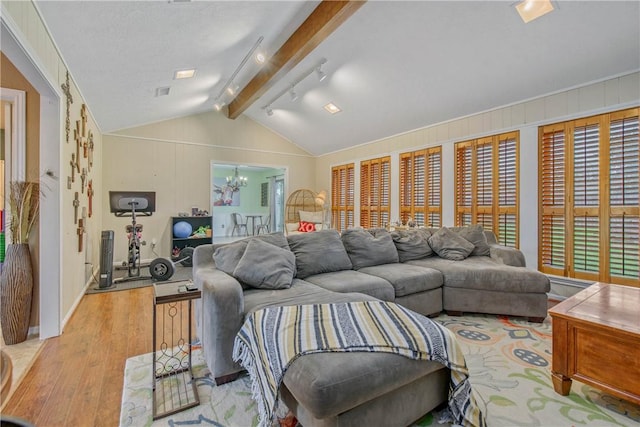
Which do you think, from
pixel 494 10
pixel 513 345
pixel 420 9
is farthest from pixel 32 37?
pixel 513 345

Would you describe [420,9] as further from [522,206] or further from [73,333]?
[73,333]

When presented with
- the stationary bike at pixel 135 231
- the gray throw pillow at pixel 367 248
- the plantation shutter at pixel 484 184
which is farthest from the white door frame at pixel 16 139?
the plantation shutter at pixel 484 184

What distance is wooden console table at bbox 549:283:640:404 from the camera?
164cm

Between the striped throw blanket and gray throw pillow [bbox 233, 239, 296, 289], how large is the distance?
52 centimetres

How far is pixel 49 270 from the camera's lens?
105 inches

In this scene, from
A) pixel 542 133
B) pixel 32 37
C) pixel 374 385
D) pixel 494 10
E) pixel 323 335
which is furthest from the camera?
pixel 542 133

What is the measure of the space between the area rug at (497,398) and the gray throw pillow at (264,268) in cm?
65

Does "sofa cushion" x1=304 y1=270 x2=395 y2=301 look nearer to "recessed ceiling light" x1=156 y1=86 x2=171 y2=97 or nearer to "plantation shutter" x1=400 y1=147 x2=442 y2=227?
"plantation shutter" x1=400 y1=147 x2=442 y2=227

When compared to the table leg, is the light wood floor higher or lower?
lower

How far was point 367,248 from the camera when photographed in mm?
3350

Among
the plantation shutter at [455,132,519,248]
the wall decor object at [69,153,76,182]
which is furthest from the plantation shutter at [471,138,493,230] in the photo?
the wall decor object at [69,153,76,182]

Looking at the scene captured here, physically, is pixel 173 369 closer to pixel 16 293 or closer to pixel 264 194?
pixel 16 293

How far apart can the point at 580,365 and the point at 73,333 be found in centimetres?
384

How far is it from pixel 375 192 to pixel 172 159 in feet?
13.7
